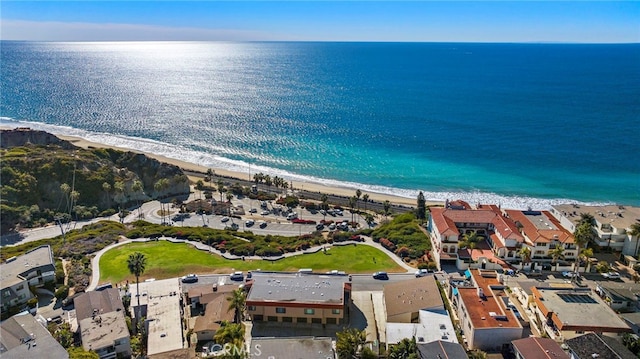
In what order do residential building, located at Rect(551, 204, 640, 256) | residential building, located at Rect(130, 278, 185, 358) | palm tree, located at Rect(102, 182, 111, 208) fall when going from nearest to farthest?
residential building, located at Rect(130, 278, 185, 358), residential building, located at Rect(551, 204, 640, 256), palm tree, located at Rect(102, 182, 111, 208)

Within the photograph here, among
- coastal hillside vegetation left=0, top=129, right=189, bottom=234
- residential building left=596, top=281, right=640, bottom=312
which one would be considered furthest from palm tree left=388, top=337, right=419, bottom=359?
coastal hillside vegetation left=0, top=129, right=189, bottom=234

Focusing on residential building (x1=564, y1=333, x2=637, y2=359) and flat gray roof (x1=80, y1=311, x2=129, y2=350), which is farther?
flat gray roof (x1=80, y1=311, x2=129, y2=350)

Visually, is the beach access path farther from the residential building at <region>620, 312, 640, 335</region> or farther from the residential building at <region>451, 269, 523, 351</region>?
the residential building at <region>620, 312, 640, 335</region>

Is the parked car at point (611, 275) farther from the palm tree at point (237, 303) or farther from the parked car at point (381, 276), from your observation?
the palm tree at point (237, 303)

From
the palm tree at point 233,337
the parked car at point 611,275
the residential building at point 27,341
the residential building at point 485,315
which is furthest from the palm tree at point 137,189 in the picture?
the parked car at point 611,275

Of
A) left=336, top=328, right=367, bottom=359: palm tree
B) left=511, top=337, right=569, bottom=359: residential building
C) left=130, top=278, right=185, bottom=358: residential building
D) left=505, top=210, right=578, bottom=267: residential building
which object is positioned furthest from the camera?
left=505, top=210, right=578, bottom=267: residential building

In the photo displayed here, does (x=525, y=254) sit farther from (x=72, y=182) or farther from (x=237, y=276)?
(x=72, y=182)
